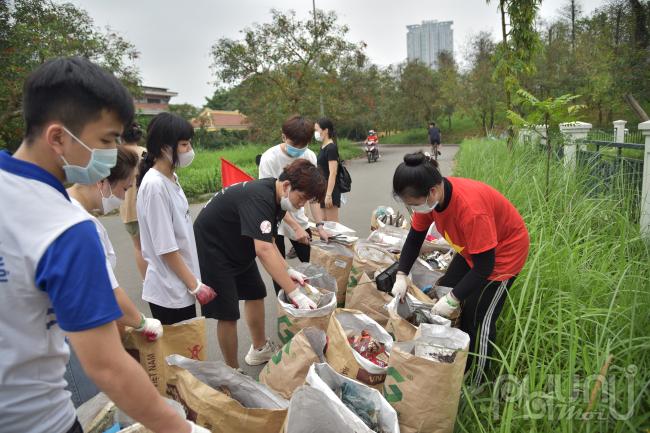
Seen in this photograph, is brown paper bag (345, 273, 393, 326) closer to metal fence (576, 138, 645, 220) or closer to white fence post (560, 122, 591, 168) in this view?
metal fence (576, 138, 645, 220)

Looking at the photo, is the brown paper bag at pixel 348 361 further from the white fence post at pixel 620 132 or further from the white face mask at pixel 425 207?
the white fence post at pixel 620 132

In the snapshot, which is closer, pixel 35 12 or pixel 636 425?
pixel 636 425

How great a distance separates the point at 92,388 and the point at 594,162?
4.69 m

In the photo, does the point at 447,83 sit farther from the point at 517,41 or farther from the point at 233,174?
the point at 233,174

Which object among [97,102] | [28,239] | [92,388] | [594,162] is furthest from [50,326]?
[594,162]

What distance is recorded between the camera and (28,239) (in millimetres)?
862

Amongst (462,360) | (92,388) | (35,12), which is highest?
(35,12)

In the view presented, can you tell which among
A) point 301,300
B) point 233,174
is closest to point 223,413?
point 301,300

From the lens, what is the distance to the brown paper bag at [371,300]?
2859 millimetres

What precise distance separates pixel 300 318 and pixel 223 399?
864mm

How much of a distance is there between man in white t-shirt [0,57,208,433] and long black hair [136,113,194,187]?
3.82 ft

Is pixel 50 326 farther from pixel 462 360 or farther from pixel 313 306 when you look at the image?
pixel 313 306

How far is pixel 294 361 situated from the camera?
6.75 feet

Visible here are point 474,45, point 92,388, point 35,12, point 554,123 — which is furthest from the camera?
point 474,45
